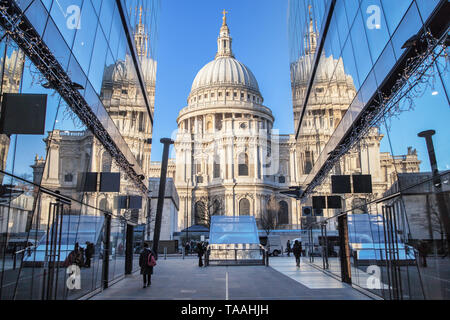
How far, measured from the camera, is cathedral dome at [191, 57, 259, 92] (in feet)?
351

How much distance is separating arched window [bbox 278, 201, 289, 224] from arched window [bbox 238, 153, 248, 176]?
9.77m

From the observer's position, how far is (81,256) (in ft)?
33.9

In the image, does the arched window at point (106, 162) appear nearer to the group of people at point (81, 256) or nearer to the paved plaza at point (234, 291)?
the group of people at point (81, 256)

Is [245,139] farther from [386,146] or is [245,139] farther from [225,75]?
[386,146]

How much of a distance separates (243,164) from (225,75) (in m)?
36.5

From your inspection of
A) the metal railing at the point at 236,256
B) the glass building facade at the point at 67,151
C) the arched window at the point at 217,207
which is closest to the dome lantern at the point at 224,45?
the arched window at the point at 217,207

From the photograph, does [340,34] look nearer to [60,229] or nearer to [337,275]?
[337,275]

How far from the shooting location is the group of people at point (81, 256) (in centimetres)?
943

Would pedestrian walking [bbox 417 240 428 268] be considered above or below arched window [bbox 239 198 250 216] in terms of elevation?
below

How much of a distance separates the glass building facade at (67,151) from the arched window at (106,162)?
48 mm

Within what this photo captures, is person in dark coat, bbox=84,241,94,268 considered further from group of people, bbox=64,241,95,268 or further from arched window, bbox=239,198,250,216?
arched window, bbox=239,198,250,216

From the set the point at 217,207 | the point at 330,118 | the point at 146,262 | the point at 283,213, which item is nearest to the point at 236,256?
the point at 330,118

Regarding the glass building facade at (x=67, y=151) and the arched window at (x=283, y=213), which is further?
the arched window at (x=283, y=213)

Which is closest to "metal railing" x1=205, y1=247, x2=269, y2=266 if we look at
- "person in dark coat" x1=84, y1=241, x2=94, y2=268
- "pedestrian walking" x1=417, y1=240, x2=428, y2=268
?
"person in dark coat" x1=84, y1=241, x2=94, y2=268
